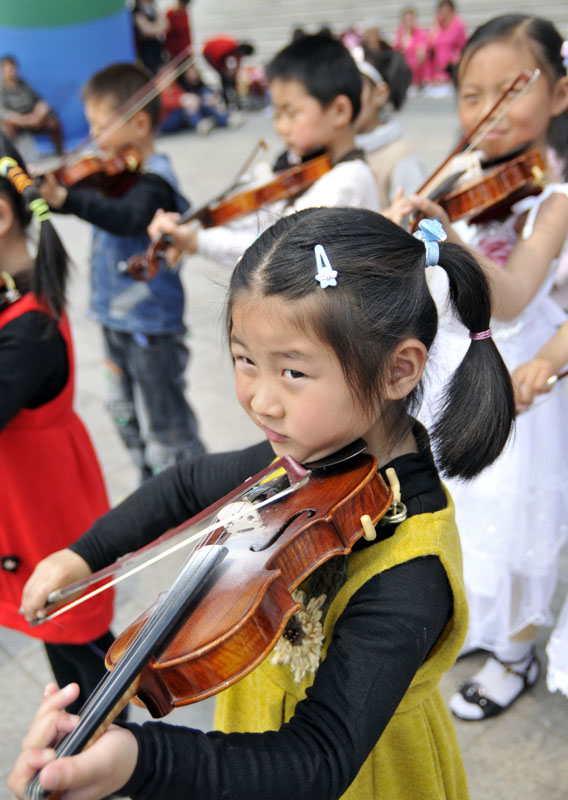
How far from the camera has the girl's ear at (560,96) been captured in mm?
1637

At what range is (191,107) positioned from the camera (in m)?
9.92

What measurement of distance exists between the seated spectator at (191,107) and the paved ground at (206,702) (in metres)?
3.75

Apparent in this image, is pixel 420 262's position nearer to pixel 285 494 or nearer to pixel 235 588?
pixel 285 494

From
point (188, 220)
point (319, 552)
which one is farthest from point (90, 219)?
point (319, 552)

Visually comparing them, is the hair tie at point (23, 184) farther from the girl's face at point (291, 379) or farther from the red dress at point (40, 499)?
the girl's face at point (291, 379)

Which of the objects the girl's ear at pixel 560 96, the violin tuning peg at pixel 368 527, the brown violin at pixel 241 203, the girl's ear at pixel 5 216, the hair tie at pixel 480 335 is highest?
the girl's ear at pixel 5 216

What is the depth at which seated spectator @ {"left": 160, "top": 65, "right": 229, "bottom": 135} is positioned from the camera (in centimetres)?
989

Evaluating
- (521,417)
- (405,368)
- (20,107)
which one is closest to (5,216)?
(405,368)

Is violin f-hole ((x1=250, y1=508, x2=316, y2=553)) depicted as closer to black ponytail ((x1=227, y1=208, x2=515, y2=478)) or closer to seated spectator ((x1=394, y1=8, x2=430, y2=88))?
black ponytail ((x1=227, y1=208, x2=515, y2=478))

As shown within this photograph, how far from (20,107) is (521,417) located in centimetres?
847

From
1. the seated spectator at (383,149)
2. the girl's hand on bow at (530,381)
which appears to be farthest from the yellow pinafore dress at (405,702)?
the seated spectator at (383,149)

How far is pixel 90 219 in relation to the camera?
92.8 inches

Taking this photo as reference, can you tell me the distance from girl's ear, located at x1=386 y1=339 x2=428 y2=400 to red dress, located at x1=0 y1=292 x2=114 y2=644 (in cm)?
92

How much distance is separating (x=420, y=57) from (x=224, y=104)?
2.72 m
